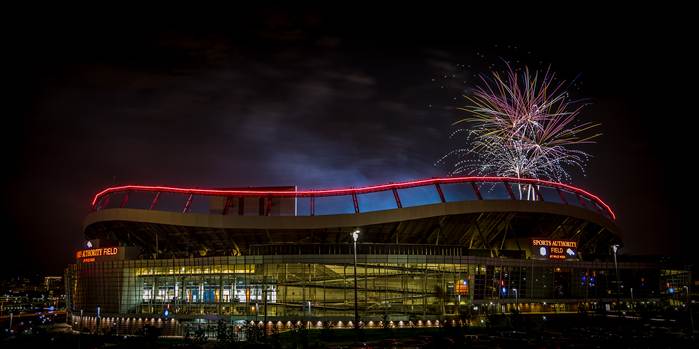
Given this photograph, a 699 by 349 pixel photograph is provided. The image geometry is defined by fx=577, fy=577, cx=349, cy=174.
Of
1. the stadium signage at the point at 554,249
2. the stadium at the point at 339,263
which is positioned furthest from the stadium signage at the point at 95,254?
the stadium signage at the point at 554,249

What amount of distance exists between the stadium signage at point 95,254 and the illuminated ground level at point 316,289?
1.16 m

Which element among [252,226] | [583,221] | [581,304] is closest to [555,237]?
[583,221]

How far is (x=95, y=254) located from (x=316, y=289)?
30.5 meters

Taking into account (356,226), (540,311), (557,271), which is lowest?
(540,311)

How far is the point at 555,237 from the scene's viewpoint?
80125 mm

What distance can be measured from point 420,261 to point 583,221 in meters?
28.3

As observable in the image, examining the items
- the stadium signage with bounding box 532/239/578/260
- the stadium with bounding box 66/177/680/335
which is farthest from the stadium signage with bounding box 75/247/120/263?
the stadium signage with bounding box 532/239/578/260

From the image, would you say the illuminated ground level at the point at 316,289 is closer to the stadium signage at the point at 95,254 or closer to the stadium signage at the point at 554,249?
the stadium signage at the point at 554,249

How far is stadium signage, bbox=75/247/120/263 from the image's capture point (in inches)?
2859

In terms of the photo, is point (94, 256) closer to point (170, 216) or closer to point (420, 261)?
point (170, 216)

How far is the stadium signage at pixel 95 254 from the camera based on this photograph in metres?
72.6

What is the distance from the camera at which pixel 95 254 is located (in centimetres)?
7400

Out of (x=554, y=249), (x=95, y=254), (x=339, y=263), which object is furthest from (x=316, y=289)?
(x=554, y=249)

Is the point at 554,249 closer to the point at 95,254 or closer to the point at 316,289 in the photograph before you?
the point at 316,289
